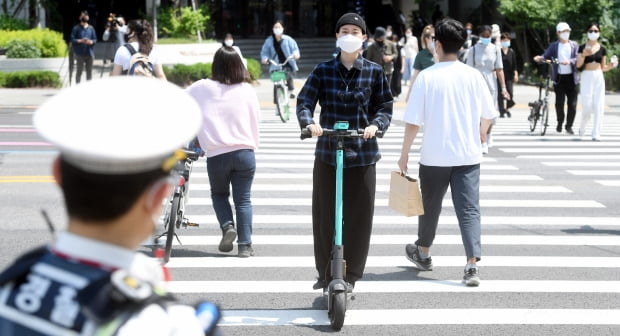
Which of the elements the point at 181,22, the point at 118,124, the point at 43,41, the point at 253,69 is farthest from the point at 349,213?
the point at 181,22

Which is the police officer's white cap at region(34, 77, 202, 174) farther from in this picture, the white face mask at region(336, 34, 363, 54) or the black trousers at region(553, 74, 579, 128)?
the black trousers at region(553, 74, 579, 128)

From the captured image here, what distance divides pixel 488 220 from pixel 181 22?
24.1m

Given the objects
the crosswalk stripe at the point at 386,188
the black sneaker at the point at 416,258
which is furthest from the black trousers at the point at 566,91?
the black sneaker at the point at 416,258

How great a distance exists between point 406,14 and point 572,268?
130 ft

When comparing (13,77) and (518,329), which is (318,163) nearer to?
(518,329)

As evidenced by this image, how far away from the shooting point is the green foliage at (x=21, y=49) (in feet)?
85.5

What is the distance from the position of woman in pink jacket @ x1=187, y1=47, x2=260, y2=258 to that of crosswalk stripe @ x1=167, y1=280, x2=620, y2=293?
96cm

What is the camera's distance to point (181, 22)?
33094mm

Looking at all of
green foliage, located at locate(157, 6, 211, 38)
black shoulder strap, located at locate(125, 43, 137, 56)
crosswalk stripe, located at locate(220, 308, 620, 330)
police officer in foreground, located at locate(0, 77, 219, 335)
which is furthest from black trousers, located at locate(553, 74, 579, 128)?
green foliage, located at locate(157, 6, 211, 38)

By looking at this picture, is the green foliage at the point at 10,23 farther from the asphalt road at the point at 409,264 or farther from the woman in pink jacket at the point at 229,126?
the woman in pink jacket at the point at 229,126

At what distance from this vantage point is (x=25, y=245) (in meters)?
8.81

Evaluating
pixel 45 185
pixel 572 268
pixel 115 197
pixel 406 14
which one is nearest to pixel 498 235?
pixel 572 268

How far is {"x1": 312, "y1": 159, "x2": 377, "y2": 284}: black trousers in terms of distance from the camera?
6.74 metres

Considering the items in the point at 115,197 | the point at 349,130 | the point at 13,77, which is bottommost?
the point at 13,77
